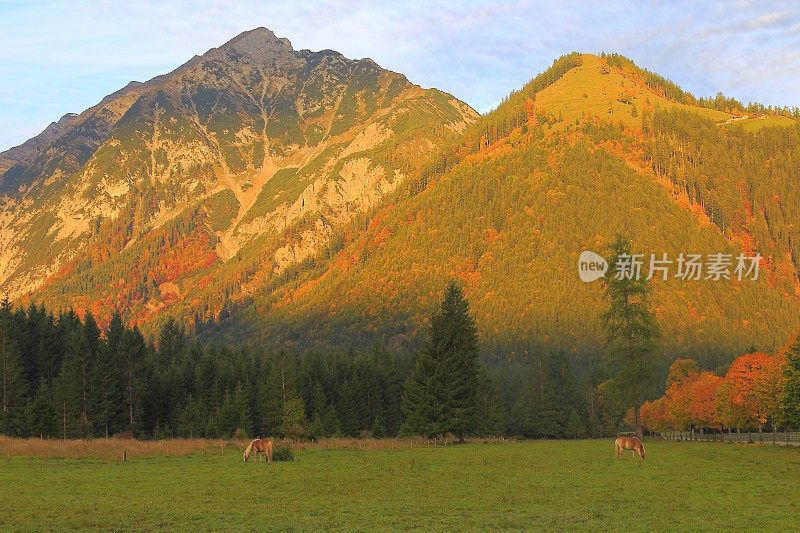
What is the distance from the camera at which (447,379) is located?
82.1m

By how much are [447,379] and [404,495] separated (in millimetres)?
49512

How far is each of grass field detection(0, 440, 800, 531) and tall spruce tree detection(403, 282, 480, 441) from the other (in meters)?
28.8

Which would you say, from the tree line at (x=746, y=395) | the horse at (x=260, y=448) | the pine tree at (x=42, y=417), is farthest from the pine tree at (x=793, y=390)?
the pine tree at (x=42, y=417)

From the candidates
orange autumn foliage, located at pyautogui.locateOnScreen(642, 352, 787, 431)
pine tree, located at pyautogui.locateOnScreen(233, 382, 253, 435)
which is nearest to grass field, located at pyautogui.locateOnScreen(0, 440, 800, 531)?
orange autumn foliage, located at pyautogui.locateOnScreen(642, 352, 787, 431)

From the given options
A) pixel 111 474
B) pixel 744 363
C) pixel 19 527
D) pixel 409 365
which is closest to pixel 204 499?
pixel 19 527

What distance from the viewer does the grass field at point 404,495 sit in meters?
25.4

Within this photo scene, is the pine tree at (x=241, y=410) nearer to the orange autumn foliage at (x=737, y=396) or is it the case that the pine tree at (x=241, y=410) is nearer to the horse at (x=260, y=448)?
the horse at (x=260, y=448)

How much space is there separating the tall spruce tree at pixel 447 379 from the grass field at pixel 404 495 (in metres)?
28.8

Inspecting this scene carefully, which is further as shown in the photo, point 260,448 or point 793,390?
point 793,390

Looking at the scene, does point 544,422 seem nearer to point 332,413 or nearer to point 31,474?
point 332,413

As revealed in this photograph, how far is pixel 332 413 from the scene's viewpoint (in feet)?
373

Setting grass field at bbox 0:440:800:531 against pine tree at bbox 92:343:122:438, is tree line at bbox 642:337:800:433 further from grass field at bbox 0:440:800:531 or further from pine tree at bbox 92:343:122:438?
pine tree at bbox 92:343:122:438

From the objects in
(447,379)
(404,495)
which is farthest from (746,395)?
(404,495)

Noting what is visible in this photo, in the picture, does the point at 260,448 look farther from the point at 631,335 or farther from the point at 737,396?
the point at 737,396
